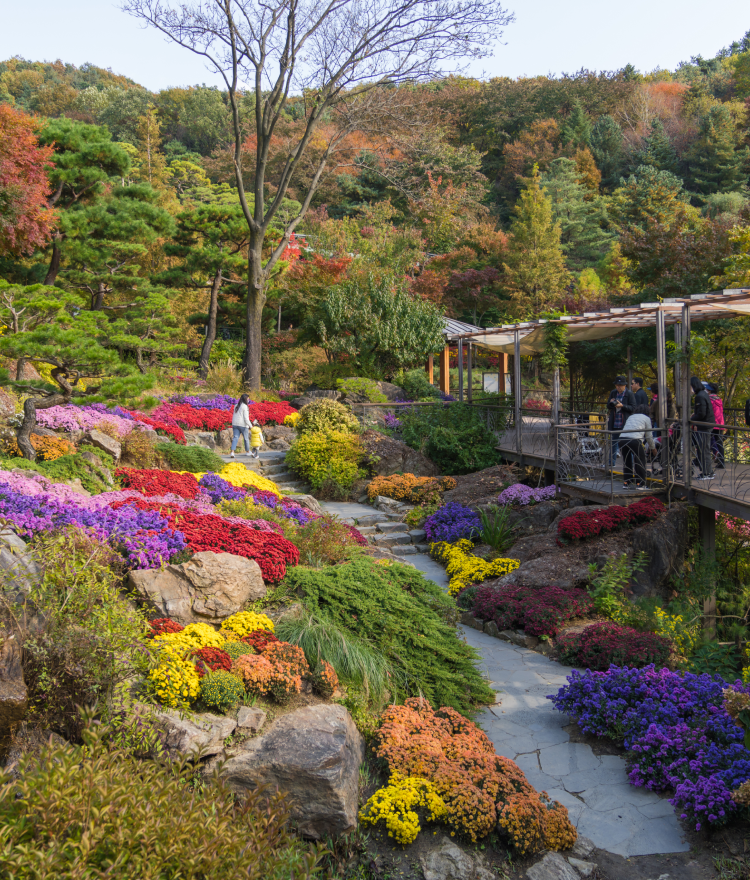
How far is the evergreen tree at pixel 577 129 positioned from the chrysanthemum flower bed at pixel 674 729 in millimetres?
39561

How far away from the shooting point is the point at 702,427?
876 cm

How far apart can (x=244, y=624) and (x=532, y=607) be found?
3488mm

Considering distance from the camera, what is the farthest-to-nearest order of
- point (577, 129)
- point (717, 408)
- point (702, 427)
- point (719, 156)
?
point (577, 129) → point (719, 156) → point (717, 408) → point (702, 427)

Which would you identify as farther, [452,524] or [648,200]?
[648,200]

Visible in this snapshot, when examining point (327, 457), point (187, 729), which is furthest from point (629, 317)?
point (187, 729)

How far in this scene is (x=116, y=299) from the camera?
63.1 ft

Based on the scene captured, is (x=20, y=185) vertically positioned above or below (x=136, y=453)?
above

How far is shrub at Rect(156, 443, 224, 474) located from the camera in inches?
407

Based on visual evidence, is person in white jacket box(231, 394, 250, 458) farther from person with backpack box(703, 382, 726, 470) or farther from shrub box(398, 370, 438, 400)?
person with backpack box(703, 382, 726, 470)

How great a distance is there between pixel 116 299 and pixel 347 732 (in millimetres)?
17663

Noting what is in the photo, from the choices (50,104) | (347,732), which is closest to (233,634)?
(347,732)

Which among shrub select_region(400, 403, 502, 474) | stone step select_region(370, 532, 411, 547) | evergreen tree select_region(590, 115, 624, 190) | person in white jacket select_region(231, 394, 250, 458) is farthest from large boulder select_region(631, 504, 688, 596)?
evergreen tree select_region(590, 115, 624, 190)

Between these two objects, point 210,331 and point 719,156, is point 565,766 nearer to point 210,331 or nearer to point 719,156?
point 210,331

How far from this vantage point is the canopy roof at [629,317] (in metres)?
7.66
